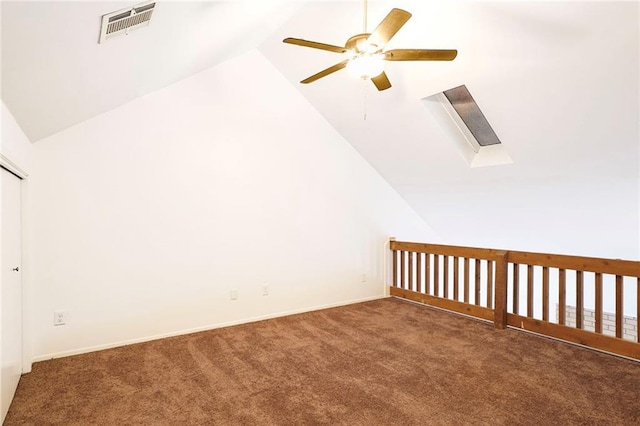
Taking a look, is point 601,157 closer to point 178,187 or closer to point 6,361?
point 178,187

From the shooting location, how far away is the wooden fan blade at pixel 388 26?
75.7 inches

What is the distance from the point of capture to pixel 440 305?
14.8 feet

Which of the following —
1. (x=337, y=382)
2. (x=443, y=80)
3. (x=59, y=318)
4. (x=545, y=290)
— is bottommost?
(x=337, y=382)

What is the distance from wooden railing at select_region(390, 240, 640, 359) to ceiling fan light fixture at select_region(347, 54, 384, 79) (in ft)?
8.24

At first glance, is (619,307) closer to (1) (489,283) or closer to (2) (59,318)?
(1) (489,283)

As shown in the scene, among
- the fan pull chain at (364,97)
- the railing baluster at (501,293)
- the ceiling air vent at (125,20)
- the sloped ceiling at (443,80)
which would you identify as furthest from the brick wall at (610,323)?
the ceiling air vent at (125,20)

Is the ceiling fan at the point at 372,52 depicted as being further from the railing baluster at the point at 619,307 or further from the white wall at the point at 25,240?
the railing baluster at the point at 619,307

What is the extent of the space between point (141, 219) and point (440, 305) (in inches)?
138

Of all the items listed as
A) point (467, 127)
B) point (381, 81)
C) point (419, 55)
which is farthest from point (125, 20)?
point (467, 127)

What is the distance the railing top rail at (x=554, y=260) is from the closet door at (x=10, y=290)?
4093 millimetres

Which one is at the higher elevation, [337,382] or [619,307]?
[619,307]

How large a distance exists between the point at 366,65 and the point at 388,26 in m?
0.29

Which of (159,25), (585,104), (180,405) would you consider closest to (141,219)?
(180,405)

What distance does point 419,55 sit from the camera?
2260 mm
